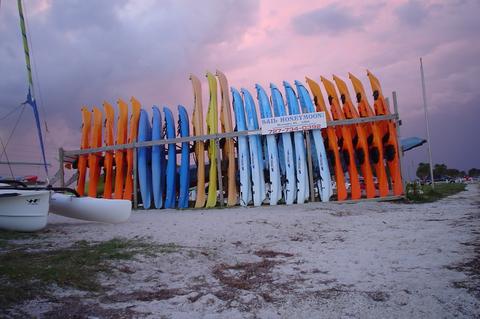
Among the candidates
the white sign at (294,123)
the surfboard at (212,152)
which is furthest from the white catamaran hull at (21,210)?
the white sign at (294,123)

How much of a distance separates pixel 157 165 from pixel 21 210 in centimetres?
552

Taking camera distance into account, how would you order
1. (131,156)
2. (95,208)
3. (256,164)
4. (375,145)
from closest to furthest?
(95,208) < (375,145) < (256,164) < (131,156)

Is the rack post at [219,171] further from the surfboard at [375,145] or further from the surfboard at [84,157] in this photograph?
the surfboard at [84,157]

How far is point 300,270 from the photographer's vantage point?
12.3ft

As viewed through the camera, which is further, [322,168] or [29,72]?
[322,168]

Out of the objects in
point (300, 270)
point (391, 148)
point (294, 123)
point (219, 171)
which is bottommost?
point (300, 270)

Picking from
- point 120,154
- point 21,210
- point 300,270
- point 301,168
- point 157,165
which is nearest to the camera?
point 300,270

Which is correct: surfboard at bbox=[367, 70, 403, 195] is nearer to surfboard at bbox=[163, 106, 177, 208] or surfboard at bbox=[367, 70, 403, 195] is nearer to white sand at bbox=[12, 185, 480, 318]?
white sand at bbox=[12, 185, 480, 318]

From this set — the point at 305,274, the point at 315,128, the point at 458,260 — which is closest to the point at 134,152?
the point at 315,128

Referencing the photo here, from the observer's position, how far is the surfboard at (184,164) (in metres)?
10.7

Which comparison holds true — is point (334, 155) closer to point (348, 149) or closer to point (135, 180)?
point (348, 149)

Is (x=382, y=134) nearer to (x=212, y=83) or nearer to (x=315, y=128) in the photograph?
(x=315, y=128)

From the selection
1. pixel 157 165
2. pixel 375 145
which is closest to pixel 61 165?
pixel 157 165

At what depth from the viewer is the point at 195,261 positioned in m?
4.08
